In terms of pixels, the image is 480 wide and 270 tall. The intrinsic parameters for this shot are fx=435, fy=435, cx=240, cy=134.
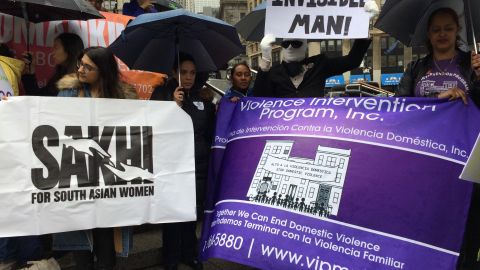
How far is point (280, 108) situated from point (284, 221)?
913 mm

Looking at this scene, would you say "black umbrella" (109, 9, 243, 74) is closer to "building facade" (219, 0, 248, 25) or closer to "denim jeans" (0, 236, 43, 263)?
"denim jeans" (0, 236, 43, 263)

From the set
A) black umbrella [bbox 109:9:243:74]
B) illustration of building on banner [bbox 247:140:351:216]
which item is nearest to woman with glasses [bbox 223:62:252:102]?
black umbrella [bbox 109:9:243:74]

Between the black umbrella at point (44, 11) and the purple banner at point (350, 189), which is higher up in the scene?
the black umbrella at point (44, 11)

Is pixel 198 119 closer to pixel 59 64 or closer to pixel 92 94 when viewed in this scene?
pixel 92 94

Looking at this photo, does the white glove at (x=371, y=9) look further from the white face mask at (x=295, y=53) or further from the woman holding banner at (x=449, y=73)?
the white face mask at (x=295, y=53)

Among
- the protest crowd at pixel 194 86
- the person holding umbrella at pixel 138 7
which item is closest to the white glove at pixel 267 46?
the protest crowd at pixel 194 86

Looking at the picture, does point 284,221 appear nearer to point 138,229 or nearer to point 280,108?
point 280,108

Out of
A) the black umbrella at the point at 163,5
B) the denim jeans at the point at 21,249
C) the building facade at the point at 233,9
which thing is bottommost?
the denim jeans at the point at 21,249

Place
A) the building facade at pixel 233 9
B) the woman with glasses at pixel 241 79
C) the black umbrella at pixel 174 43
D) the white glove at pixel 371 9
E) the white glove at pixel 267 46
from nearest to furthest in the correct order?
the white glove at pixel 371 9, the white glove at pixel 267 46, the black umbrella at pixel 174 43, the woman with glasses at pixel 241 79, the building facade at pixel 233 9

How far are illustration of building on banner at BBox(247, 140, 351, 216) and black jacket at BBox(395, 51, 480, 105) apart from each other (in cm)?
84

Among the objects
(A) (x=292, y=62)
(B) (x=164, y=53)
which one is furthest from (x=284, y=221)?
(B) (x=164, y=53)

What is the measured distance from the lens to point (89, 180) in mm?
3096

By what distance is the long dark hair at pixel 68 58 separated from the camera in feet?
12.7

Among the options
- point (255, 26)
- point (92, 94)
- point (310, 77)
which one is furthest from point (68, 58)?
point (310, 77)
